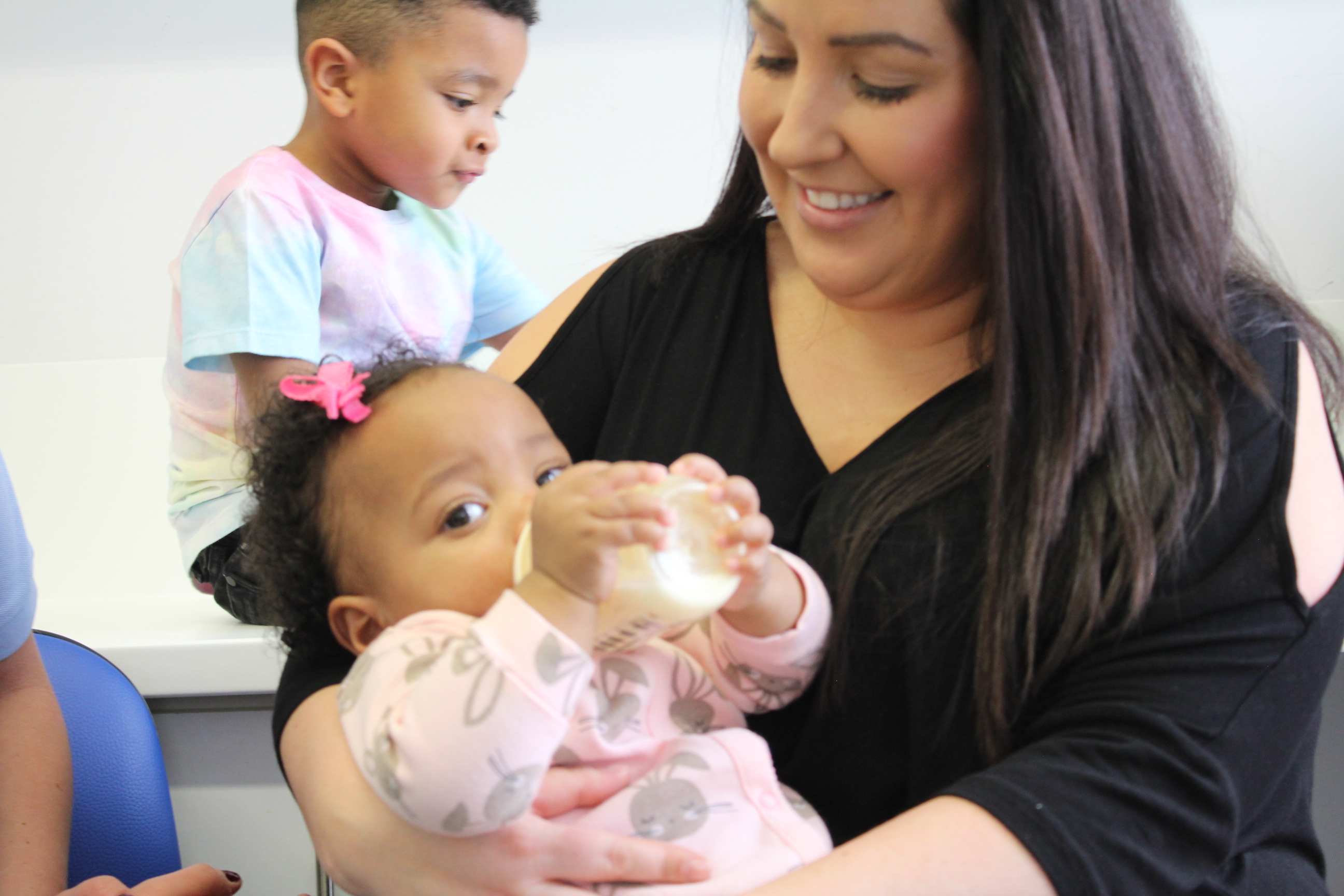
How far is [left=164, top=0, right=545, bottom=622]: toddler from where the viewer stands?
1653 mm

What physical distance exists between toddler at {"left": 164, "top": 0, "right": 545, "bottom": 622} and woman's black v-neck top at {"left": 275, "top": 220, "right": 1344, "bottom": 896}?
70 centimetres

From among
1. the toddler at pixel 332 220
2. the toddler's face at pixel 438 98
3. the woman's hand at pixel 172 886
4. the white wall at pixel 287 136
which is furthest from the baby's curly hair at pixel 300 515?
the white wall at pixel 287 136

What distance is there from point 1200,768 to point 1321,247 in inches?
77.7

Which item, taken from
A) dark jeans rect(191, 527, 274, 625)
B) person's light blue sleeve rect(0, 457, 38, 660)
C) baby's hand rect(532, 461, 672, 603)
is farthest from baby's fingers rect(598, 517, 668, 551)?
dark jeans rect(191, 527, 274, 625)

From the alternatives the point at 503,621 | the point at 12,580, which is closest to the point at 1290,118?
the point at 503,621

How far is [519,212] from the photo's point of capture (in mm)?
2596

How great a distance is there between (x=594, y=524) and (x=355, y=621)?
34cm

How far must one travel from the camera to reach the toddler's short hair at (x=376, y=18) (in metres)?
1.75

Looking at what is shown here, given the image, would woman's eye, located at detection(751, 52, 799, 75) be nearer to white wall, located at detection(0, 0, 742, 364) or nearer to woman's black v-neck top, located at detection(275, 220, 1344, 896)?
→ woman's black v-neck top, located at detection(275, 220, 1344, 896)

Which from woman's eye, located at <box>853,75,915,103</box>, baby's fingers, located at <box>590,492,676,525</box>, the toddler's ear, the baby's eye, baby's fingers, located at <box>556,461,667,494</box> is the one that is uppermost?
woman's eye, located at <box>853,75,915,103</box>

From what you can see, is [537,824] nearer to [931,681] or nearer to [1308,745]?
[931,681]

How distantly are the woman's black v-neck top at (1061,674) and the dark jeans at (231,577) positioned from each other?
2.48 feet

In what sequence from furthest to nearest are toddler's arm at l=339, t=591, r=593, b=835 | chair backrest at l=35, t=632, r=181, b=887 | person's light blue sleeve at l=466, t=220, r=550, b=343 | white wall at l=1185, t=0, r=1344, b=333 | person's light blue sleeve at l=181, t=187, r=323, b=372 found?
white wall at l=1185, t=0, r=1344, b=333 → person's light blue sleeve at l=466, t=220, r=550, b=343 → person's light blue sleeve at l=181, t=187, r=323, b=372 → chair backrest at l=35, t=632, r=181, b=887 → toddler's arm at l=339, t=591, r=593, b=835

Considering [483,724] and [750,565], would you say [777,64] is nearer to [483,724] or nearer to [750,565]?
[750,565]
